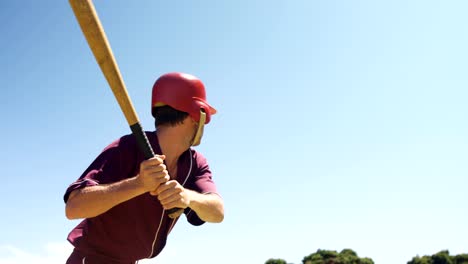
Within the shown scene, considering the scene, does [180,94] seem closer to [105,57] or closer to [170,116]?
A: [170,116]

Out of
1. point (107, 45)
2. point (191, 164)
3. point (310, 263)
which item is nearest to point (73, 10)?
point (107, 45)

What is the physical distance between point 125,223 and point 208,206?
2.81ft

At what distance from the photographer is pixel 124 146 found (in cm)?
419

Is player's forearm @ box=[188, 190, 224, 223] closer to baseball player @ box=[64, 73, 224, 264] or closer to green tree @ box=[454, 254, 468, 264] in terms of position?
baseball player @ box=[64, 73, 224, 264]

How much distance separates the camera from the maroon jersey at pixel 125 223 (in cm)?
413

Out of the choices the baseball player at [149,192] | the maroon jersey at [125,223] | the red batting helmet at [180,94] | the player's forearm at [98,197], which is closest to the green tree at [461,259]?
the baseball player at [149,192]

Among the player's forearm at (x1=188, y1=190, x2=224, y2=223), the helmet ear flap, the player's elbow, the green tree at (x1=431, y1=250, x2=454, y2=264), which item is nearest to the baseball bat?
the player's forearm at (x1=188, y1=190, x2=224, y2=223)

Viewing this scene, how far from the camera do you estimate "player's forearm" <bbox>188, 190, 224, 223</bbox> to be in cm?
420

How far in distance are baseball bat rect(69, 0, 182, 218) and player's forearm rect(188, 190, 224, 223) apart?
75cm

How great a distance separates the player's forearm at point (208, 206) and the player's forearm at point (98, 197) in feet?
2.18

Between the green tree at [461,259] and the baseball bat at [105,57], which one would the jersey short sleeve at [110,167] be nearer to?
the baseball bat at [105,57]

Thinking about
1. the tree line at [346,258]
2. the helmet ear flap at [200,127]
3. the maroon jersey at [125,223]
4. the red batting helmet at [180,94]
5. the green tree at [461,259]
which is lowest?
the maroon jersey at [125,223]

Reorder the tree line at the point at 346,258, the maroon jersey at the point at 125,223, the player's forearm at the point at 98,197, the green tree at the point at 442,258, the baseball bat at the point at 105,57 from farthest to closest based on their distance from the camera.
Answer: the tree line at the point at 346,258 < the green tree at the point at 442,258 < the maroon jersey at the point at 125,223 < the player's forearm at the point at 98,197 < the baseball bat at the point at 105,57

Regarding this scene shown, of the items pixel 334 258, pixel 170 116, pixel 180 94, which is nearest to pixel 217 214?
pixel 170 116
